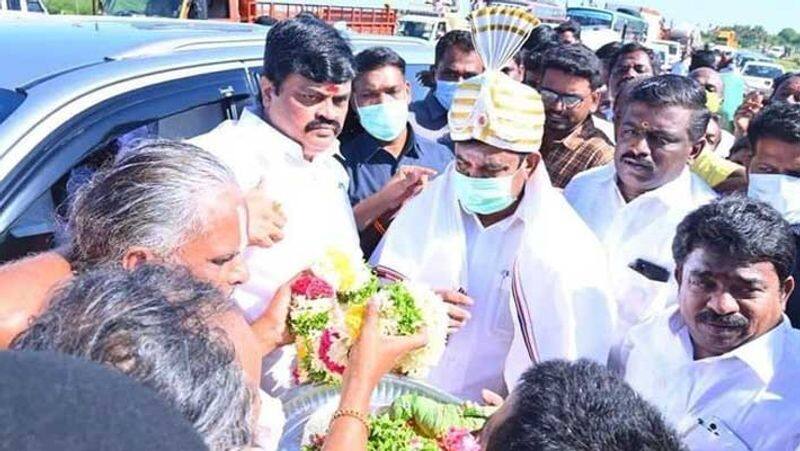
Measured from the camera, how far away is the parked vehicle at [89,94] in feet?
6.58

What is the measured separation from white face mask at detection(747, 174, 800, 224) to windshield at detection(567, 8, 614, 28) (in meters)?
30.6

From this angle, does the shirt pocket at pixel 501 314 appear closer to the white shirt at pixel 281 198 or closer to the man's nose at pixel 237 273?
the white shirt at pixel 281 198

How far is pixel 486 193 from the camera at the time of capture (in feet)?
8.73

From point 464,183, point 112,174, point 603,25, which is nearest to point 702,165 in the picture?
point 464,183

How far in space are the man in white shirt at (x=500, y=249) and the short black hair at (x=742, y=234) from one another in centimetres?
34

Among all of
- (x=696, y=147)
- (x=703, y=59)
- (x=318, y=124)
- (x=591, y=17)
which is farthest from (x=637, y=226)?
(x=591, y=17)

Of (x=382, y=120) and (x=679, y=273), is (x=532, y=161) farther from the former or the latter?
(x=382, y=120)

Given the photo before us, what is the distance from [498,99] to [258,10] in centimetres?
924

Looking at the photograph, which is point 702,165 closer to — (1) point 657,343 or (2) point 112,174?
(1) point 657,343

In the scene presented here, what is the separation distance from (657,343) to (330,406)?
1016mm

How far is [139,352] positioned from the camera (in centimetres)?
112

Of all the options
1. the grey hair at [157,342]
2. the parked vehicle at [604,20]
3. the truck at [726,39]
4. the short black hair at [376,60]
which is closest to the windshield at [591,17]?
the parked vehicle at [604,20]

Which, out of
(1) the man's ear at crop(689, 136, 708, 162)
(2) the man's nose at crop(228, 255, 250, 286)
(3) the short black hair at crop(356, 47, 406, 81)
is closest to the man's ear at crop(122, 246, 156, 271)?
(2) the man's nose at crop(228, 255, 250, 286)

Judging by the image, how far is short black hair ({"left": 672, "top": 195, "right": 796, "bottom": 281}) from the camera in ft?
7.19
